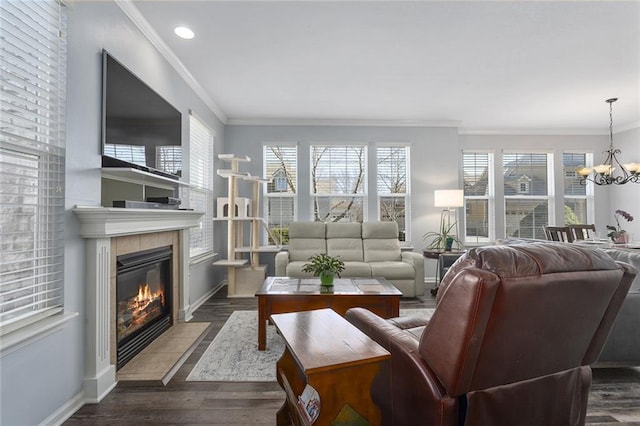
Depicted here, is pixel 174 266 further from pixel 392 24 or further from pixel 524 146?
pixel 524 146

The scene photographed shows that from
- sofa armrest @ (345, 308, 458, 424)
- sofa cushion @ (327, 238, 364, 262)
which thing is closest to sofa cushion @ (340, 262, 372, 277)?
sofa cushion @ (327, 238, 364, 262)

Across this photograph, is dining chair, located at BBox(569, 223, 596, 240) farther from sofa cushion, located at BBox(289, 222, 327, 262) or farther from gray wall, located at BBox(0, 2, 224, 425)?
gray wall, located at BBox(0, 2, 224, 425)

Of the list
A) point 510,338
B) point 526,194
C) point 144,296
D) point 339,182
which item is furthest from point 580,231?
point 144,296

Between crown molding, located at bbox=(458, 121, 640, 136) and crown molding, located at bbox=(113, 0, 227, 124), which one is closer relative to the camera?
crown molding, located at bbox=(113, 0, 227, 124)

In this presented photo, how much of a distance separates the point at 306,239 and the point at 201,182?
169 centimetres

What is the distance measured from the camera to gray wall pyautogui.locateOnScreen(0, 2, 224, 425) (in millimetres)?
1501

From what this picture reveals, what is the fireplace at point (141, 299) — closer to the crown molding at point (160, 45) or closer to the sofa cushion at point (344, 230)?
the crown molding at point (160, 45)

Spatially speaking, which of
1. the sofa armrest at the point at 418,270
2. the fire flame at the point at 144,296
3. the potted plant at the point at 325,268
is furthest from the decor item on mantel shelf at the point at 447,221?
the fire flame at the point at 144,296

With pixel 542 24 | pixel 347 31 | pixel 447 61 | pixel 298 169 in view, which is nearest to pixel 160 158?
pixel 347 31

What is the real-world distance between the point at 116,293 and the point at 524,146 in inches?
259

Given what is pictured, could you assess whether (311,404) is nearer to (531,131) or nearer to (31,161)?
(31,161)

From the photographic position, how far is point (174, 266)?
125 inches

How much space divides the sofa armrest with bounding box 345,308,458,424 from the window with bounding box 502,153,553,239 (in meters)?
5.23

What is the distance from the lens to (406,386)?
4.20 feet
